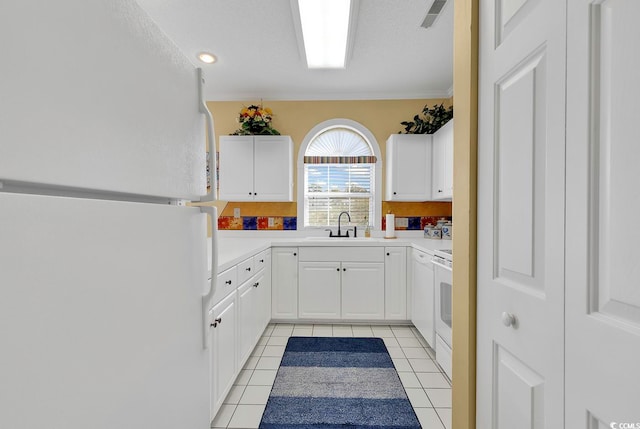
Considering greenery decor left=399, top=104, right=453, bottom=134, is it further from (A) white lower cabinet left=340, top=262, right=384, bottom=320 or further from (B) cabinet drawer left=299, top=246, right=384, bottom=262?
(A) white lower cabinet left=340, top=262, right=384, bottom=320

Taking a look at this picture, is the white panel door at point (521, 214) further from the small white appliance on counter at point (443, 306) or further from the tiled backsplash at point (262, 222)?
the tiled backsplash at point (262, 222)

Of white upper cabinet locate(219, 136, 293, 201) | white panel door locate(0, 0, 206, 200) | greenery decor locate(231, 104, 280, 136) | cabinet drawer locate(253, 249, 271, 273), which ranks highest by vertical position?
greenery decor locate(231, 104, 280, 136)

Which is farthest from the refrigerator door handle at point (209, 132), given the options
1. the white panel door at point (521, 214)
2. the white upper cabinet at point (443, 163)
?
the white upper cabinet at point (443, 163)

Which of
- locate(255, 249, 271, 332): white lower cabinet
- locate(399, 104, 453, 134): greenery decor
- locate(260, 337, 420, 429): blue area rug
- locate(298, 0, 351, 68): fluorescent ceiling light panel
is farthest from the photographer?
locate(399, 104, 453, 134): greenery decor

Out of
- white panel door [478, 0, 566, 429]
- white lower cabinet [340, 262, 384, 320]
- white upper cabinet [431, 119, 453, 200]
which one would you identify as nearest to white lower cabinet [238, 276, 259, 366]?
white lower cabinet [340, 262, 384, 320]

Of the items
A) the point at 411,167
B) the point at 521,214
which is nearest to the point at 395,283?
the point at 411,167

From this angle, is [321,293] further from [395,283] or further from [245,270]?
[245,270]

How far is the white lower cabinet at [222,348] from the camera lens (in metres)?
1.56

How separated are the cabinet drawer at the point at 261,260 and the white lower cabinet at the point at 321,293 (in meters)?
0.44

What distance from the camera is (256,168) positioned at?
345cm

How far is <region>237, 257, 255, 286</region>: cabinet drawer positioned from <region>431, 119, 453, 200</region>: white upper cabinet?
191cm

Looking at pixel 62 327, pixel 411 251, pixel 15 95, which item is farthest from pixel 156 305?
pixel 411 251

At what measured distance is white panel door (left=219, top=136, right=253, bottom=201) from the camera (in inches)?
135

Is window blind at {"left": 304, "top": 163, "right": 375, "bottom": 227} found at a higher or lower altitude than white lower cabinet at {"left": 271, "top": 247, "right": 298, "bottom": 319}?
higher
